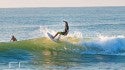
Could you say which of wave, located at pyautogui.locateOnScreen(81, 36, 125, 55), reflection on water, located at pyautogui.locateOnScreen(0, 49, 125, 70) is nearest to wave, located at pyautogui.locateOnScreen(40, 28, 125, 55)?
wave, located at pyautogui.locateOnScreen(81, 36, 125, 55)

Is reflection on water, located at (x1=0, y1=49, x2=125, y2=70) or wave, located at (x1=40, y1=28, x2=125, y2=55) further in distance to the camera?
wave, located at (x1=40, y1=28, x2=125, y2=55)

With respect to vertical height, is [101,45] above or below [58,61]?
above

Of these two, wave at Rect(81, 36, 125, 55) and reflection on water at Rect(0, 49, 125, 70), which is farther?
wave at Rect(81, 36, 125, 55)

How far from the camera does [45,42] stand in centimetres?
3284

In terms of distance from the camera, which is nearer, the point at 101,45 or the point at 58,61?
the point at 58,61

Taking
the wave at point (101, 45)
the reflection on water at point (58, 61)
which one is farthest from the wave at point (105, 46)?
the reflection on water at point (58, 61)

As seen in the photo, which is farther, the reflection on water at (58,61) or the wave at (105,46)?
the wave at (105,46)

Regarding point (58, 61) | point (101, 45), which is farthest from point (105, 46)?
point (58, 61)

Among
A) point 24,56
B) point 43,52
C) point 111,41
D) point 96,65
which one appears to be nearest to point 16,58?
point 24,56

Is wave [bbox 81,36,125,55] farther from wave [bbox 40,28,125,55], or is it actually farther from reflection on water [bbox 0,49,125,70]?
reflection on water [bbox 0,49,125,70]

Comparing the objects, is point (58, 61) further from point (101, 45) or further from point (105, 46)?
point (105, 46)

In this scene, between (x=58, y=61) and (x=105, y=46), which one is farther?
(x=105, y=46)

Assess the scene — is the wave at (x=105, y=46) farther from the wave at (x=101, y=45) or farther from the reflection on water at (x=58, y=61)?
the reflection on water at (x=58, y=61)

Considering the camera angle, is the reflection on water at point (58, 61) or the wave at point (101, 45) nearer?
the reflection on water at point (58, 61)
